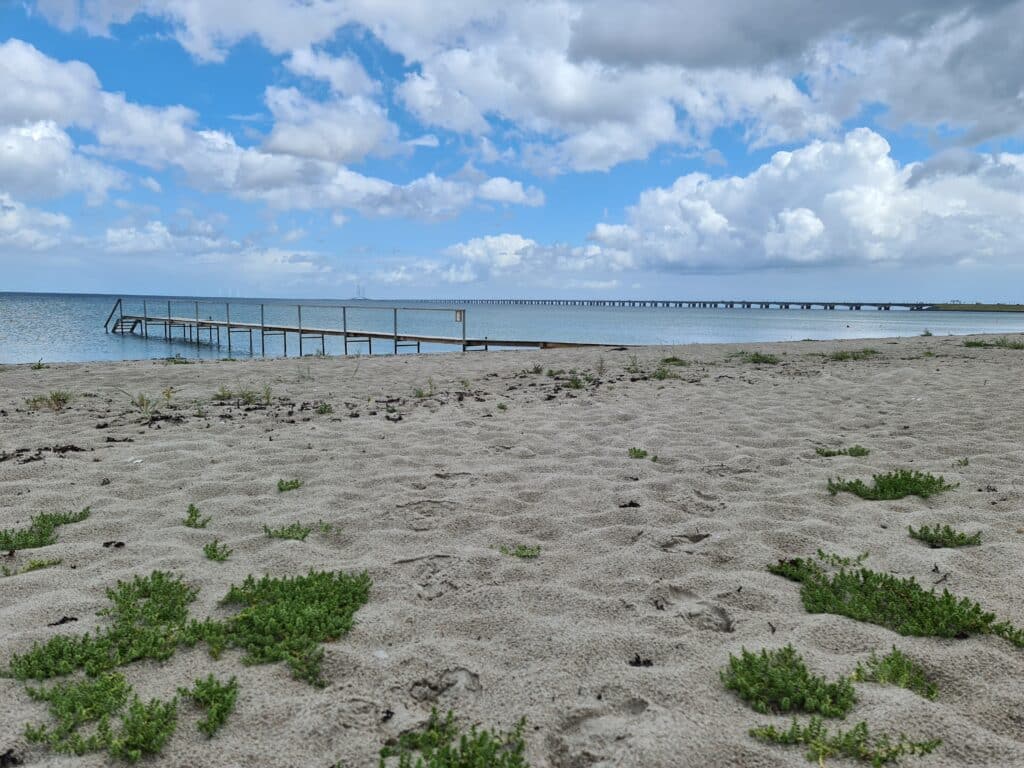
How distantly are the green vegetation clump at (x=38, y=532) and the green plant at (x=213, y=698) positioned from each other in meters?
2.08

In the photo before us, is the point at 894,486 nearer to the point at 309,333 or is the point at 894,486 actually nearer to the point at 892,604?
the point at 892,604

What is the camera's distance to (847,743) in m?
2.26

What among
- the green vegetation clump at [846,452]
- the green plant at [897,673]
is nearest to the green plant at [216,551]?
the green plant at [897,673]

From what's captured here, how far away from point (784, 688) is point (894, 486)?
9.62ft

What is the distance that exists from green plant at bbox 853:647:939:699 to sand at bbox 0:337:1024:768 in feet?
0.16

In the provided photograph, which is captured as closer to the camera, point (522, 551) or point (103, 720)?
point (103, 720)

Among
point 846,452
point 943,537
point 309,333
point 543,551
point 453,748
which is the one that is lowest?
point 453,748

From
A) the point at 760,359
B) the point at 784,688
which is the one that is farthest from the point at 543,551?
the point at 760,359

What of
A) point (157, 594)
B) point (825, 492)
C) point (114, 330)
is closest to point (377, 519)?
point (157, 594)

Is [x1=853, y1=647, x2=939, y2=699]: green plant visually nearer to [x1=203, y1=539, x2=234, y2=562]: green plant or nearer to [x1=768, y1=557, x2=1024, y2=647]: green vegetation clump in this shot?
[x1=768, y1=557, x2=1024, y2=647]: green vegetation clump

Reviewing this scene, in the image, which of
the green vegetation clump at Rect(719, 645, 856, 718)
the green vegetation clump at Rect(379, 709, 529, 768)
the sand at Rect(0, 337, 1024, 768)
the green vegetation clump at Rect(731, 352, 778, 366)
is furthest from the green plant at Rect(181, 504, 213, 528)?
the green vegetation clump at Rect(731, 352, 778, 366)

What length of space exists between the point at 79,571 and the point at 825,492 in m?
4.81

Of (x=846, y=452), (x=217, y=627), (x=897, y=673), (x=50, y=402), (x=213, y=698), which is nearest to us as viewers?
(x=213, y=698)

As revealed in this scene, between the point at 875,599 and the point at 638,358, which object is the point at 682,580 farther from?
the point at 638,358
